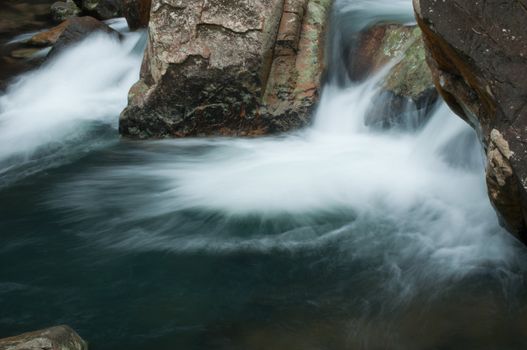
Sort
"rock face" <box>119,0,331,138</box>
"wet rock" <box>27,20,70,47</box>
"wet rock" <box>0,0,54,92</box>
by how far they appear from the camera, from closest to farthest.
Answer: "rock face" <box>119,0,331,138</box> → "wet rock" <box>0,0,54,92</box> → "wet rock" <box>27,20,70,47</box>

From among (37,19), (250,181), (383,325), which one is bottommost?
(383,325)

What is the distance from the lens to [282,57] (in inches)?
280

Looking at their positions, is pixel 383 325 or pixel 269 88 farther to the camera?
pixel 269 88

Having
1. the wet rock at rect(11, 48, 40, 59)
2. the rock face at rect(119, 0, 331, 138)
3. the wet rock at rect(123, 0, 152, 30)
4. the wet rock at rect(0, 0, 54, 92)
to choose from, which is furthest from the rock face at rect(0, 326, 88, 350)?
the wet rock at rect(11, 48, 40, 59)

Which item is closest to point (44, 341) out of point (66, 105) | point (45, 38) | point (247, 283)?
point (247, 283)

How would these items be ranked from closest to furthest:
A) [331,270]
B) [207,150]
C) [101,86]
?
[331,270] → [207,150] → [101,86]

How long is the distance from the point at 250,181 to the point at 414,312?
2.49 metres

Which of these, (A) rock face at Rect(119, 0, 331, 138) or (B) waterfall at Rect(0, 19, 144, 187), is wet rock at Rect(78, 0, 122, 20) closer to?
(B) waterfall at Rect(0, 19, 144, 187)

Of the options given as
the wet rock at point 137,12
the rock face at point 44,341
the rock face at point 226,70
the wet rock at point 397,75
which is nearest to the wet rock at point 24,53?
the wet rock at point 137,12

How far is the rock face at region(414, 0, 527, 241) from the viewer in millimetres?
3418

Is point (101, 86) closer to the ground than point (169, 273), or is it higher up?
higher up

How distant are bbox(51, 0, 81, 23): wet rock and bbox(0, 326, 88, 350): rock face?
38.5 ft

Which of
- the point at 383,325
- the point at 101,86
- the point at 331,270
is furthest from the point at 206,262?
the point at 101,86

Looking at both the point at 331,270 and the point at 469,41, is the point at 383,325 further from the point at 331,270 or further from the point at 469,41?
the point at 469,41
